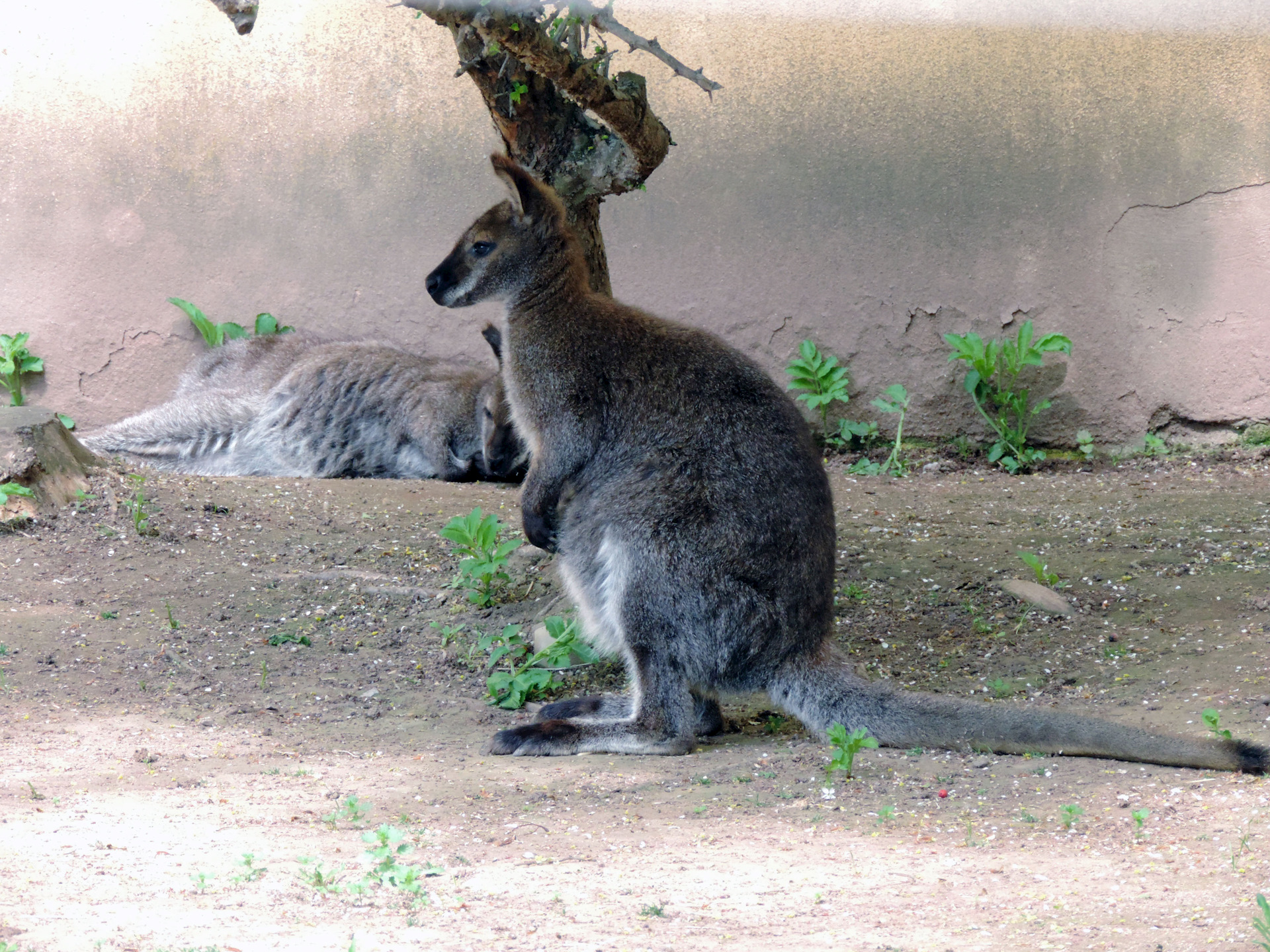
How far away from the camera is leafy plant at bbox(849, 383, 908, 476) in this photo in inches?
277

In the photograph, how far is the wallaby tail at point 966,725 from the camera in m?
3.31

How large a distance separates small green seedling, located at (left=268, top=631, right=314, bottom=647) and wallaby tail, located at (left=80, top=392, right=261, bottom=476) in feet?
10.9

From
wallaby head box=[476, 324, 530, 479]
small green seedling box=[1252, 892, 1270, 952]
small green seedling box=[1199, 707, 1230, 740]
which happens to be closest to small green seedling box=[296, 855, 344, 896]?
small green seedling box=[1252, 892, 1270, 952]

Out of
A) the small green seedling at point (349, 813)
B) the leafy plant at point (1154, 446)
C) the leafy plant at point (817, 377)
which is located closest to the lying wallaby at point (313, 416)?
the leafy plant at point (817, 377)

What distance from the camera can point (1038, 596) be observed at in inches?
189

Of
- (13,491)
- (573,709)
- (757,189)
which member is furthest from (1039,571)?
(13,491)

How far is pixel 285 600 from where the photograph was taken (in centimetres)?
499

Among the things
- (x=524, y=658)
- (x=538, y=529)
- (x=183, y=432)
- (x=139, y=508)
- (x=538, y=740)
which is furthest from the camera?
(x=183, y=432)

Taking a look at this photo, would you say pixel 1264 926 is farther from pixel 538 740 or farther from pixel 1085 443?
pixel 1085 443

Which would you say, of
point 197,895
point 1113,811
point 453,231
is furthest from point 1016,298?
point 197,895

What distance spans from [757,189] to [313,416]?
303 centimetres

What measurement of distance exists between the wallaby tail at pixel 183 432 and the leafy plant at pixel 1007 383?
4281 mm

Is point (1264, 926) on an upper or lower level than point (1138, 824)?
upper

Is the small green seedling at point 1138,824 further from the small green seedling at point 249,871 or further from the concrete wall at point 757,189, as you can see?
the concrete wall at point 757,189
